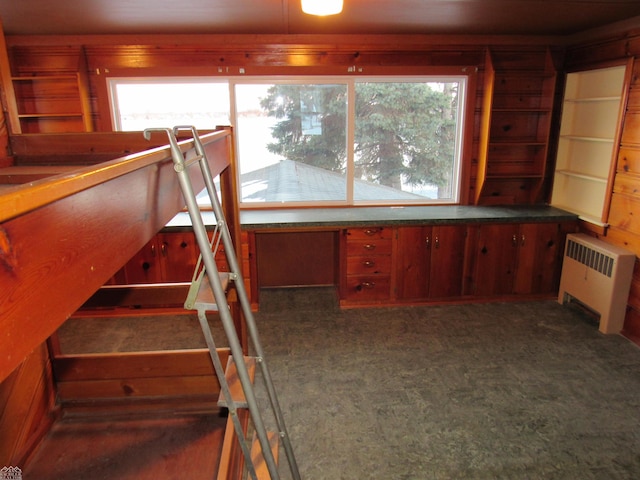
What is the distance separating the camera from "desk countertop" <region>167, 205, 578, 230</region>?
3.66 m

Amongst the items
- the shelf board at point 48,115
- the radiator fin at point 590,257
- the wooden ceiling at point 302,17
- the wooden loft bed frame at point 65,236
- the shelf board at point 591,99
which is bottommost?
the radiator fin at point 590,257

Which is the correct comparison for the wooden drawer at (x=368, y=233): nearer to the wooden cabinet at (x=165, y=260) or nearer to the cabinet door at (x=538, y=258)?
the cabinet door at (x=538, y=258)

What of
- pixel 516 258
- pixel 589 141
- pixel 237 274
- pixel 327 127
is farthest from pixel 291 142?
pixel 237 274

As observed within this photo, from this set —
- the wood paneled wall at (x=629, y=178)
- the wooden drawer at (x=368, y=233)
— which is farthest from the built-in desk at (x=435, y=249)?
the wood paneled wall at (x=629, y=178)

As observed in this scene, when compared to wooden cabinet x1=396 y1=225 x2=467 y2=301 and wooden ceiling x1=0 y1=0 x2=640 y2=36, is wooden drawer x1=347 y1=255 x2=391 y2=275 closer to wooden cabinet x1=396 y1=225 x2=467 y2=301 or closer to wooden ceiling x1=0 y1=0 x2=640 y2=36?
wooden cabinet x1=396 y1=225 x2=467 y2=301

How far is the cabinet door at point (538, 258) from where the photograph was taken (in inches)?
152

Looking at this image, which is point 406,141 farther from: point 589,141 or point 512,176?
point 589,141

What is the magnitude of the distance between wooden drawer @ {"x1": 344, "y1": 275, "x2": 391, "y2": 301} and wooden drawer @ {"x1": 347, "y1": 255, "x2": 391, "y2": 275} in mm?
47

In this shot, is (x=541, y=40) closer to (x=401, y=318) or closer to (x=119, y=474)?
(x=401, y=318)

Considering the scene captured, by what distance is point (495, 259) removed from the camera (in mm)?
3900

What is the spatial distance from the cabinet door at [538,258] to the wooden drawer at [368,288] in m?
1.22

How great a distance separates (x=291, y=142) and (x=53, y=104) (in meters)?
2.09

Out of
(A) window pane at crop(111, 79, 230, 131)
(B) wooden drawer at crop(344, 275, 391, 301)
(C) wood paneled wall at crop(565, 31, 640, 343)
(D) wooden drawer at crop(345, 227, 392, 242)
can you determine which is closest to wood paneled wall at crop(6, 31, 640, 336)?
(C) wood paneled wall at crop(565, 31, 640, 343)

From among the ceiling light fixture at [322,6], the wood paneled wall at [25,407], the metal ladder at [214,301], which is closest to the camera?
the metal ladder at [214,301]
